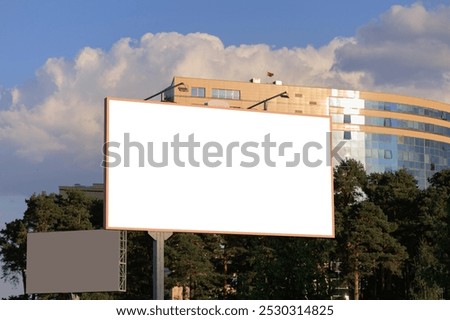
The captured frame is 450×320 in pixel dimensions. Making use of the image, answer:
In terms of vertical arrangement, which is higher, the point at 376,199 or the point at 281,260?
the point at 376,199

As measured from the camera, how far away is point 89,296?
5644 cm

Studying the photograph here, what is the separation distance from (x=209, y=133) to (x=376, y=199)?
32313 mm

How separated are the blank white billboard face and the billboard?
2005cm

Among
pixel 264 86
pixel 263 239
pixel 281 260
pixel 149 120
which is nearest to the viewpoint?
pixel 149 120

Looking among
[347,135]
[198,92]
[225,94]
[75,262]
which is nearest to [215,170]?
[75,262]

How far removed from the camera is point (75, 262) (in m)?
50.4

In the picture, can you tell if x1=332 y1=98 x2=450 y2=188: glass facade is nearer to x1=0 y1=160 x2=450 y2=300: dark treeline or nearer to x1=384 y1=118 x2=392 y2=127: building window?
x1=384 y1=118 x2=392 y2=127: building window

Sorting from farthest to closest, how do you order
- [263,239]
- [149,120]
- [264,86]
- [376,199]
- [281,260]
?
[264,86]
[376,199]
[263,239]
[281,260]
[149,120]

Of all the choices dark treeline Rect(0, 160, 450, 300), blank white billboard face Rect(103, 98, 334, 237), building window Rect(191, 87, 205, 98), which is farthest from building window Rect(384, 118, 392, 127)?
blank white billboard face Rect(103, 98, 334, 237)

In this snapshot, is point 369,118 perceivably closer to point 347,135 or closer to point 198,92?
point 347,135

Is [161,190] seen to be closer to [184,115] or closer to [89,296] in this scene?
[184,115]

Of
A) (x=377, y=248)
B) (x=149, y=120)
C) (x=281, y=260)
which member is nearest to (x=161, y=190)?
(x=149, y=120)

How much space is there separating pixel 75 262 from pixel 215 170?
2388 cm

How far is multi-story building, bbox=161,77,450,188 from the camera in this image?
99.9 meters
